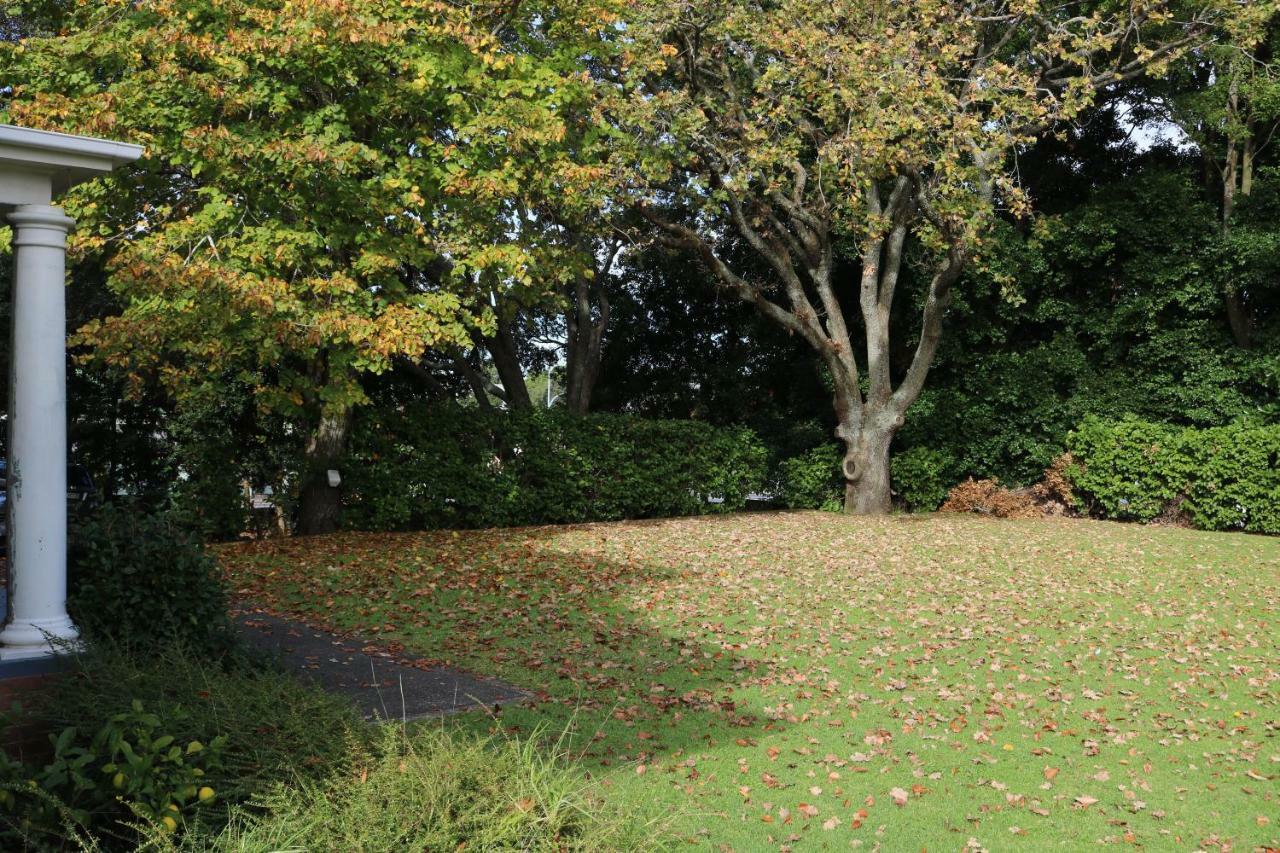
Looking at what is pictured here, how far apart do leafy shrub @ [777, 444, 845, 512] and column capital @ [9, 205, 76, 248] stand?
18.4 meters

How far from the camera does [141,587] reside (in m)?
6.23

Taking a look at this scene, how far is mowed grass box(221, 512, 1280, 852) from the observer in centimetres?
553

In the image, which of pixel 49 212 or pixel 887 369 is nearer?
pixel 49 212

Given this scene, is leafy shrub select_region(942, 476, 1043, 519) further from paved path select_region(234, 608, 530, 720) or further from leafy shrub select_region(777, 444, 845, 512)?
paved path select_region(234, 608, 530, 720)

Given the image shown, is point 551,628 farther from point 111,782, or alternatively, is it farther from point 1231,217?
point 1231,217

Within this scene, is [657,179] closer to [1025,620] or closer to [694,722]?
[1025,620]

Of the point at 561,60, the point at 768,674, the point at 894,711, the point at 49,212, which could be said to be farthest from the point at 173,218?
the point at 894,711

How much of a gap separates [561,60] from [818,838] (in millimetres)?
11661

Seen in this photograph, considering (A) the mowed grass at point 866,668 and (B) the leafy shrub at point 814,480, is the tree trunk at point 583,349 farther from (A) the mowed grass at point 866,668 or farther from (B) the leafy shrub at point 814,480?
(A) the mowed grass at point 866,668

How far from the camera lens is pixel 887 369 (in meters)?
20.4

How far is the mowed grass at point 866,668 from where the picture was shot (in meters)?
5.53

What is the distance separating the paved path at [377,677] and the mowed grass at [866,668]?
313 mm

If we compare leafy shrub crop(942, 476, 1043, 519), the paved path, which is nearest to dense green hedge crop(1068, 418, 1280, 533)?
leafy shrub crop(942, 476, 1043, 519)

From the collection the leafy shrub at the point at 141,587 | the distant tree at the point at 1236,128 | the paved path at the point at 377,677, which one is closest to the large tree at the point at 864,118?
the distant tree at the point at 1236,128
